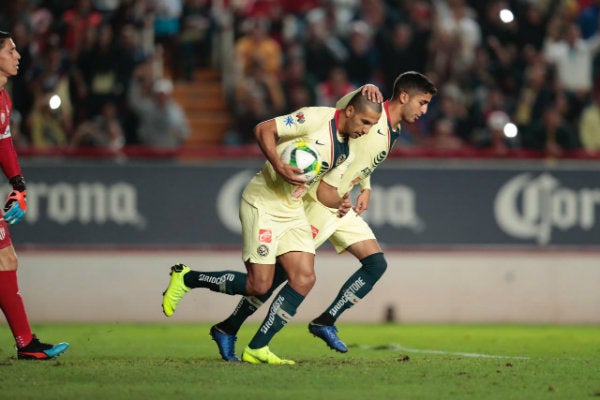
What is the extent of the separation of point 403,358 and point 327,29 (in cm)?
883

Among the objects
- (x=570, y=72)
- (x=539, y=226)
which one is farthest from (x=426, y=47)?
(x=539, y=226)

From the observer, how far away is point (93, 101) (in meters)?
16.7

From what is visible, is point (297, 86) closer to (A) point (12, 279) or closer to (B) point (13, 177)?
(B) point (13, 177)

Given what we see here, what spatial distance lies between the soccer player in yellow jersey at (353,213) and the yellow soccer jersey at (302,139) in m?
0.35

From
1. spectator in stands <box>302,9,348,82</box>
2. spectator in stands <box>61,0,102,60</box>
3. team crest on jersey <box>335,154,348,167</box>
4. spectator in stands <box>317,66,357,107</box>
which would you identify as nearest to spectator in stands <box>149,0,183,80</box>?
spectator in stands <box>61,0,102,60</box>

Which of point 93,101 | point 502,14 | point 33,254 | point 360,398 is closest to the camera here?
point 360,398

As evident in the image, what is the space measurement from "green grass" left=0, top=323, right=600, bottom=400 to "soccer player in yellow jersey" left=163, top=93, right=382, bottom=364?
1.54ft

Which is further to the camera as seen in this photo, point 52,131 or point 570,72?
point 570,72

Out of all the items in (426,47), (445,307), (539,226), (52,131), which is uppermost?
(426,47)

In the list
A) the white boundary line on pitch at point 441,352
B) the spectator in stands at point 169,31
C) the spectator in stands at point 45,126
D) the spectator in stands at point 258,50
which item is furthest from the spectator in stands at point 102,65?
the white boundary line on pitch at point 441,352

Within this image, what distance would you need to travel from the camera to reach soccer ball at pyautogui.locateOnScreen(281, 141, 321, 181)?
9445 millimetres

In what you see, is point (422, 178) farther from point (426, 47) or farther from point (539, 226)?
point (426, 47)

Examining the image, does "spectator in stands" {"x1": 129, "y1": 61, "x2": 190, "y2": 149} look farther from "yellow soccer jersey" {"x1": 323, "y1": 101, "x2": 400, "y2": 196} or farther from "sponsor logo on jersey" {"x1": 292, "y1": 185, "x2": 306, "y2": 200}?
"sponsor logo on jersey" {"x1": 292, "y1": 185, "x2": 306, "y2": 200}

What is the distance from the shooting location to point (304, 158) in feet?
31.0
